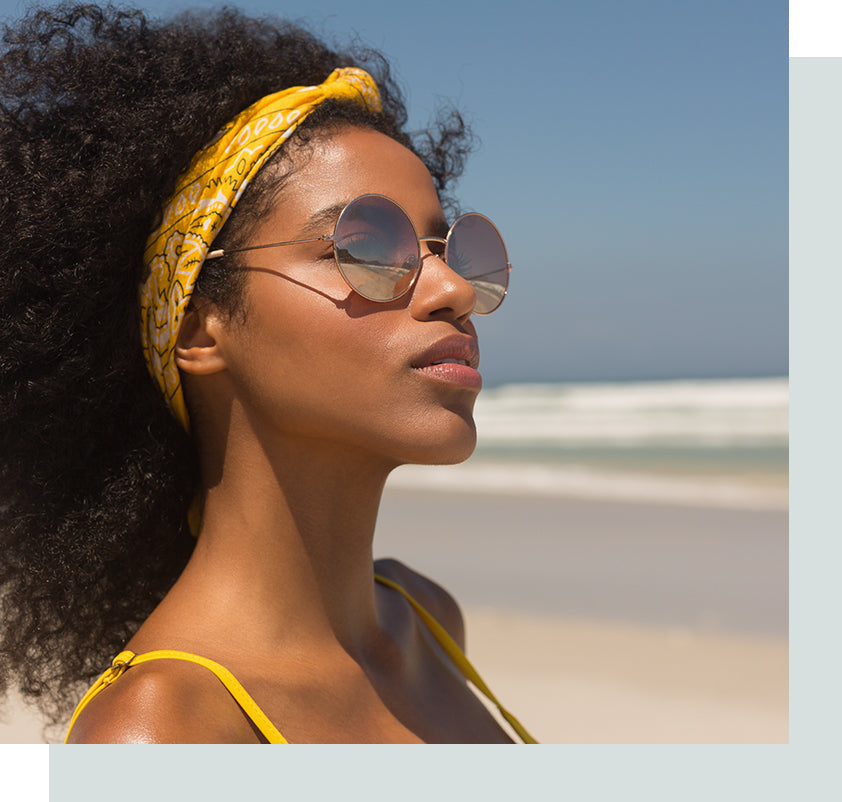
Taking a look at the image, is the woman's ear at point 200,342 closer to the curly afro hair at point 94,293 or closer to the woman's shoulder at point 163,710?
the curly afro hair at point 94,293

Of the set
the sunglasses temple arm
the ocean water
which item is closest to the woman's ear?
the sunglasses temple arm

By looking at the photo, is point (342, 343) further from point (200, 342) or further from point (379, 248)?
point (200, 342)

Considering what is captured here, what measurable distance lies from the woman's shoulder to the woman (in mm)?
10

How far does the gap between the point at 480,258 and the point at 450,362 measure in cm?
38

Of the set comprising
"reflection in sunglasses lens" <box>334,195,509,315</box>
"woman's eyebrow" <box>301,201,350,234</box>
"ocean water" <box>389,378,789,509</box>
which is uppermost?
"woman's eyebrow" <box>301,201,350,234</box>

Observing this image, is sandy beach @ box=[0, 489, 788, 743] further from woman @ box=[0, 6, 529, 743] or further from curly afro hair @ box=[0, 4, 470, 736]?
woman @ box=[0, 6, 529, 743]

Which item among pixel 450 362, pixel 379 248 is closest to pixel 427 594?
pixel 450 362

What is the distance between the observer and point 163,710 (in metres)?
1.54

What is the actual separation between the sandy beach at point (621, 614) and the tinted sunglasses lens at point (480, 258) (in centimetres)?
287

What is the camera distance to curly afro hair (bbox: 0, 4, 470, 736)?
6.40 feet

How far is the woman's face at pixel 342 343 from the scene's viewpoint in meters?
1.80

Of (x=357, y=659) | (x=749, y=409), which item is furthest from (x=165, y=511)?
(x=749, y=409)

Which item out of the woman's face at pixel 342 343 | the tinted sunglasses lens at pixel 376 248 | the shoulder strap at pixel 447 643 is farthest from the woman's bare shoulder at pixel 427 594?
the tinted sunglasses lens at pixel 376 248

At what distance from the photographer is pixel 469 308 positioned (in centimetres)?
190
